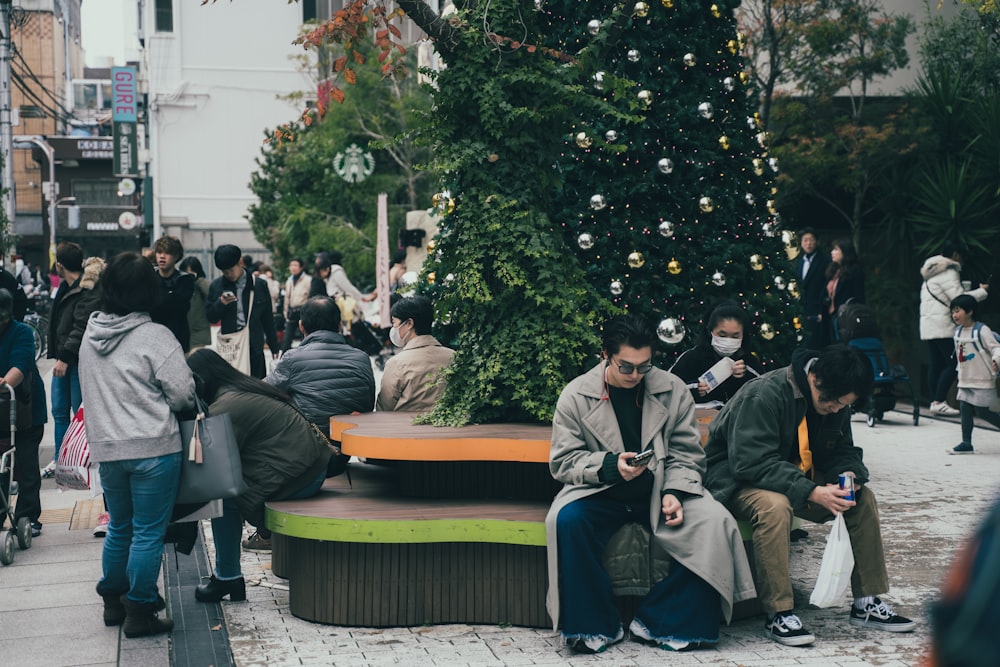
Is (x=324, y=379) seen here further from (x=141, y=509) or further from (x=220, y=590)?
(x=141, y=509)

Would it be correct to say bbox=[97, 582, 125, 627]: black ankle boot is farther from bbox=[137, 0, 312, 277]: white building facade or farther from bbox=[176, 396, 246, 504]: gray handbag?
bbox=[137, 0, 312, 277]: white building facade

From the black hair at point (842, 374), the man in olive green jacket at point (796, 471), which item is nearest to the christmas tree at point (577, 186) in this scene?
the man in olive green jacket at point (796, 471)

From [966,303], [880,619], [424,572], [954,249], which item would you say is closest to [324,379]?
[424,572]

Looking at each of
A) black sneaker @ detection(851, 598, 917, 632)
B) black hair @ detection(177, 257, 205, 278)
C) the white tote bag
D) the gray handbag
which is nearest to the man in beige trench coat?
black sneaker @ detection(851, 598, 917, 632)

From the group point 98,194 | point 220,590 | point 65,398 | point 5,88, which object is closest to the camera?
point 220,590

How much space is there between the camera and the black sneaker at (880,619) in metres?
5.45

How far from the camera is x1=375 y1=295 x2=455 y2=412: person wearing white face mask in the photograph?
7.32 meters

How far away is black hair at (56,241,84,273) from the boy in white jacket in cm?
750

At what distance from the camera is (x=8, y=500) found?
7016 mm

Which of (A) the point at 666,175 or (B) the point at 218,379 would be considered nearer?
(B) the point at 218,379

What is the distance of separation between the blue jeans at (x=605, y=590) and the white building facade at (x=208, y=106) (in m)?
43.6

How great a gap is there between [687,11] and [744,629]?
4.49m

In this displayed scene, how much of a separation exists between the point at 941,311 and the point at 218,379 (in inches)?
356

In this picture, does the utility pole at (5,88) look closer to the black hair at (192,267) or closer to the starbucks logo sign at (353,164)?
the starbucks logo sign at (353,164)
